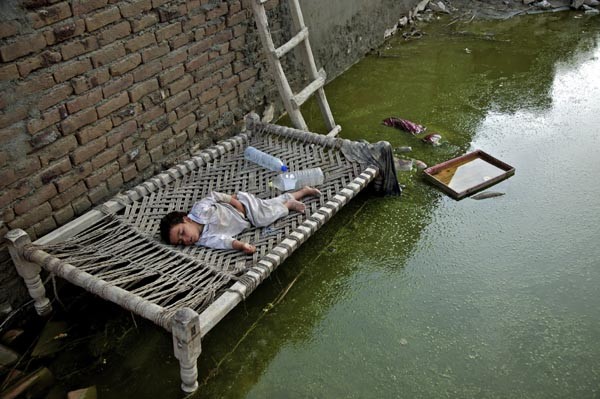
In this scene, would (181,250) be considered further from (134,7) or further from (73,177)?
(134,7)

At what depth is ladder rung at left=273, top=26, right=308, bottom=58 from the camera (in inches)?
148

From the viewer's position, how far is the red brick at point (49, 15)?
2514 mm

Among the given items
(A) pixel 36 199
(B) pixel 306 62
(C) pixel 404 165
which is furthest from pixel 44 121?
(C) pixel 404 165

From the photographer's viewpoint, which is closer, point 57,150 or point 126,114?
A: point 57,150

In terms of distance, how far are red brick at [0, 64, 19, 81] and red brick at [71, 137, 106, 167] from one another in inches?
20.4

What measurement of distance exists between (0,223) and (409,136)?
2.98 metres

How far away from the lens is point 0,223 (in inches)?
101

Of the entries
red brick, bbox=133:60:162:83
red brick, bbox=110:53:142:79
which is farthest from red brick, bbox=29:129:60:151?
red brick, bbox=133:60:162:83

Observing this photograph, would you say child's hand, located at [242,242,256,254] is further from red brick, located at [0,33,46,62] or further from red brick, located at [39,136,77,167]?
red brick, located at [0,33,46,62]

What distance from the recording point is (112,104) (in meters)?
3.01

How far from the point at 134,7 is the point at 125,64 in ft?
1.10

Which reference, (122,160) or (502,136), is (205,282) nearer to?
(122,160)

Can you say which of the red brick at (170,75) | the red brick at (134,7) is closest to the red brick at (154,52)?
the red brick at (170,75)

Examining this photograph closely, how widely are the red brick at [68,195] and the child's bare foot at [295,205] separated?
1.18 meters
